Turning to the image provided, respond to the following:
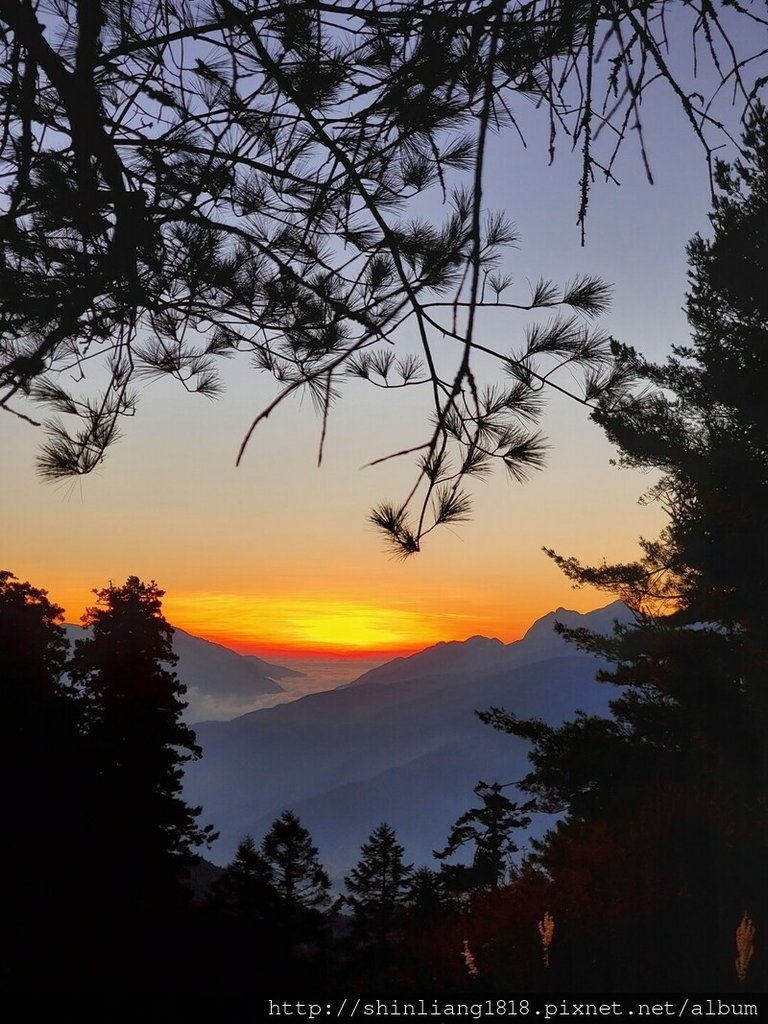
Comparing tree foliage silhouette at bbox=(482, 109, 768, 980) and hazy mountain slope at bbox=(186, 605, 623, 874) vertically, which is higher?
tree foliage silhouette at bbox=(482, 109, 768, 980)

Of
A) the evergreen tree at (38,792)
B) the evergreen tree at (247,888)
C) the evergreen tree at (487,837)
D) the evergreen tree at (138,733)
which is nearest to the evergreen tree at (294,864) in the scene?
the evergreen tree at (247,888)

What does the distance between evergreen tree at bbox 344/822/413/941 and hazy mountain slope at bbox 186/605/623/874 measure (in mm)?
118367

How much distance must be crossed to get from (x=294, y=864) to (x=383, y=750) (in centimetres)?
17604

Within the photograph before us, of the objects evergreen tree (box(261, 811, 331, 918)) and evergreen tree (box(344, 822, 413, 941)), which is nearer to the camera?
evergreen tree (box(344, 822, 413, 941))

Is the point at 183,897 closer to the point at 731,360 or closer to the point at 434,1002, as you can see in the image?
the point at 434,1002

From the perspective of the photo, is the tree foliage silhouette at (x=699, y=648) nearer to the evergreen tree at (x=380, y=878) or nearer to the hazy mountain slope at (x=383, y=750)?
the evergreen tree at (x=380, y=878)

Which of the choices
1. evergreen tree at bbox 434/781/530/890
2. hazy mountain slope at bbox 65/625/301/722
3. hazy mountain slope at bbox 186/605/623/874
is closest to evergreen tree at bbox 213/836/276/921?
evergreen tree at bbox 434/781/530/890

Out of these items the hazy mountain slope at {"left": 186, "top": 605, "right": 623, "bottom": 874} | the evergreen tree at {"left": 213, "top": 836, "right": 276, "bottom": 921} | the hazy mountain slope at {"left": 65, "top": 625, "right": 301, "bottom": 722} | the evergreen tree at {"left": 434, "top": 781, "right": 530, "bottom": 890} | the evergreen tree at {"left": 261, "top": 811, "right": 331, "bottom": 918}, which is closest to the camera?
the evergreen tree at {"left": 213, "top": 836, "right": 276, "bottom": 921}

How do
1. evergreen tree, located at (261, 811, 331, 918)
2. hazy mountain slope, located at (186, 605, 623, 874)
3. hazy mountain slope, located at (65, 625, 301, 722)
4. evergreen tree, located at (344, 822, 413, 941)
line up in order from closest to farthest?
evergreen tree, located at (344, 822, 413, 941), evergreen tree, located at (261, 811, 331, 918), hazy mountain slope, located at (65, 625, 301, 722), hazy mountain slope, located at (186, 605, 623, 874)

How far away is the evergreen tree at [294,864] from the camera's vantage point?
7610mm

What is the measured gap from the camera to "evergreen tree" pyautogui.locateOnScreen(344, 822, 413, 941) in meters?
7.11

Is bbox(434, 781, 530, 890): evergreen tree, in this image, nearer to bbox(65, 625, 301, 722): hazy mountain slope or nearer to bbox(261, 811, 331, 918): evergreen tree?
bbox(261, 811, 331, 918): evergreen tree

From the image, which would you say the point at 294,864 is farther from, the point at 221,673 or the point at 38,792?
the point at 221,673

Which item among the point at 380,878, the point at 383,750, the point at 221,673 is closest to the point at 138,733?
the point at 380,878
